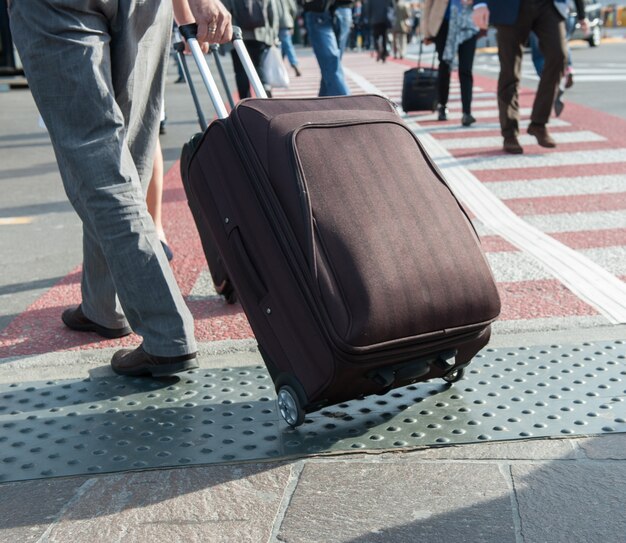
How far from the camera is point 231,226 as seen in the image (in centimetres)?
285

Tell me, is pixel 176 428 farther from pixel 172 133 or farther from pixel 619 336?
pixel 172 133

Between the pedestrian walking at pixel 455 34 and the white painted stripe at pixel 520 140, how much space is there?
108cm

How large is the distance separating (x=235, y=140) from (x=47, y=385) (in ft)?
3.68

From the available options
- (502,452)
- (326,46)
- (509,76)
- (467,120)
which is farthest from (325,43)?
(502,452)

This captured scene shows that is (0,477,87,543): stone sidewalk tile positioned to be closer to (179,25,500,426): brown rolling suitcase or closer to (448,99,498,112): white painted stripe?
(179,25,500,426): brown rolling suitcase

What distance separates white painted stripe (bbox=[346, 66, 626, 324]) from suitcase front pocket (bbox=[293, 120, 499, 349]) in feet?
4.20

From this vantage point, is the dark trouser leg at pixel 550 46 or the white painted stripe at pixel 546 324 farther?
the dark trouser leg at pixel 550 46

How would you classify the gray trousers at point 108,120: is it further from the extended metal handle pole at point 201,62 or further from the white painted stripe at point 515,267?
the white painted stripe at point 515,267

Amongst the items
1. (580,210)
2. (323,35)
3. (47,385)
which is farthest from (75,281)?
(323,35)

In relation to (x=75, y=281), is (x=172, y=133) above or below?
below

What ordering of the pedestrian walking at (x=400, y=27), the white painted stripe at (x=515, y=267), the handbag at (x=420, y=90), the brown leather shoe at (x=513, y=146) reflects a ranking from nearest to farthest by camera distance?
the white painted stripe at (x=515, y=267) < the brown leather shoe at (x=513, y=146) < the handbag at (x=420, y=90) < the pedestrian walking at (x=400, y=27)

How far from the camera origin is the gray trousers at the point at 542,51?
23.9 ft

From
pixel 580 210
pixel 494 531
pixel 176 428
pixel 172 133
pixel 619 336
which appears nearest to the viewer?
pixel 494 531

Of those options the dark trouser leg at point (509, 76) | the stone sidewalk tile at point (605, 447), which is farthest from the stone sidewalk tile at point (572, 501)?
the dark trouser leg at point (509, 76)
